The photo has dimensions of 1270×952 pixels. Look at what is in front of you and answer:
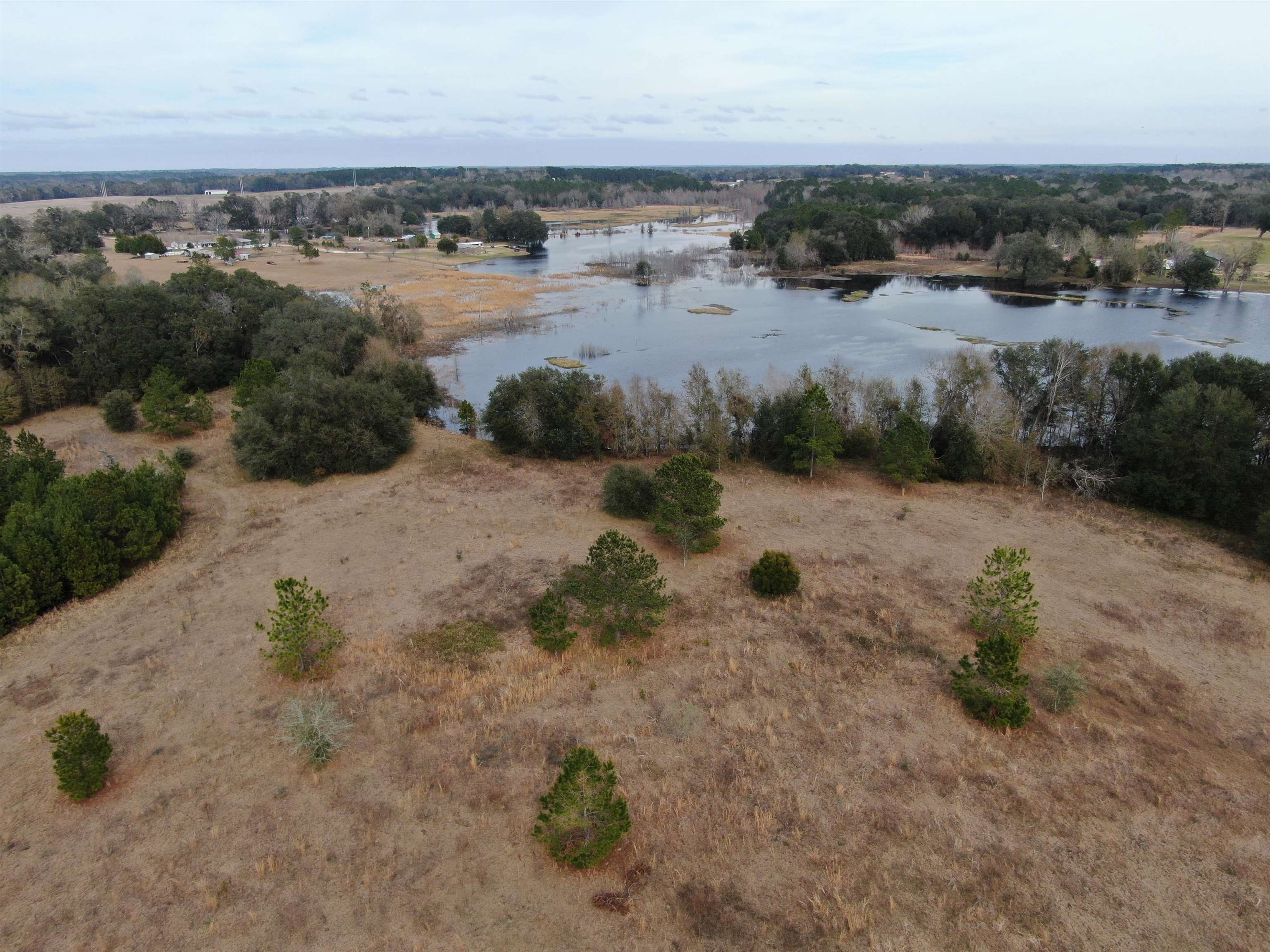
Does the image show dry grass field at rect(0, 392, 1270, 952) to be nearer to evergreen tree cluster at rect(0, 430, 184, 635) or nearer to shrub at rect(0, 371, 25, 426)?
evergreen tree cluster at rect(0, 430, 184, 635)

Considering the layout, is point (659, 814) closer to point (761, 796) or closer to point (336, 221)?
point (761, 796)

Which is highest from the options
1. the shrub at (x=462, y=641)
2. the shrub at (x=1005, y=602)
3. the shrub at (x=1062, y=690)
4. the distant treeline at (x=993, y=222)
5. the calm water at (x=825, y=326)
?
the distant treeline at (x=993, y=222)

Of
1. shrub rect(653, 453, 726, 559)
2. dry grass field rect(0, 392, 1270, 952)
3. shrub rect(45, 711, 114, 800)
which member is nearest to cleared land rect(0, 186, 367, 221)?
dry grass field rect(0, 392, 1270, 952)

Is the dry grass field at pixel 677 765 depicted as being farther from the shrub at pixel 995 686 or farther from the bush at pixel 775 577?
the bush at pixel 775 577

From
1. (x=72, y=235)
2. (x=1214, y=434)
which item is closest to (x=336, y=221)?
(x=72, y=235)

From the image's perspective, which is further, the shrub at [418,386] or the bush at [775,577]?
the shrub at [418,386]

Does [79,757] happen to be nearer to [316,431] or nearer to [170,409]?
[316,431]

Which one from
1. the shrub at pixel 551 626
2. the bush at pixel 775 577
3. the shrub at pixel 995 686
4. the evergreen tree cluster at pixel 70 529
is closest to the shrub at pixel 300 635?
the shrub at pixel 551 626

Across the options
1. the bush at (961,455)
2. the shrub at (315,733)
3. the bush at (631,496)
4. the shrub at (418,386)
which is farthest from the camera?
the shrub at (418,386)
